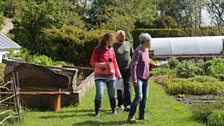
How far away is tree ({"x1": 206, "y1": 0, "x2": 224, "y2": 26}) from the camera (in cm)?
5878

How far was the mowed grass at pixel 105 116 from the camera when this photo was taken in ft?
26.6

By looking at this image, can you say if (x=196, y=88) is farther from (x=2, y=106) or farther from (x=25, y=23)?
(x=25, y=23)

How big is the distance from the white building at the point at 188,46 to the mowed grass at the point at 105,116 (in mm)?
20000

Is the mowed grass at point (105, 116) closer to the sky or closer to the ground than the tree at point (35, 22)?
closer to the ground

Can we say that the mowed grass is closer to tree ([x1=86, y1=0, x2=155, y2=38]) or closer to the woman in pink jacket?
the woman in pink jacket

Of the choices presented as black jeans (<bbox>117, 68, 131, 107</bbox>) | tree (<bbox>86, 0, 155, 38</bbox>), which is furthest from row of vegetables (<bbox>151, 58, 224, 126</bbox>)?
tree (<bbox>86, 0, 155, 38</bbox>)

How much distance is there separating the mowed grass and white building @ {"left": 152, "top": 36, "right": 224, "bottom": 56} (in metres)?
20.0

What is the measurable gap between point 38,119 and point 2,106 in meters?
1.13

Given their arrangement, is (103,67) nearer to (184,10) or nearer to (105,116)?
(105,116)

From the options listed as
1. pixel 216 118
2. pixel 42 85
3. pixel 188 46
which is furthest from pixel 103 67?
pixel 188 46

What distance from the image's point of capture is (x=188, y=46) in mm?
31062

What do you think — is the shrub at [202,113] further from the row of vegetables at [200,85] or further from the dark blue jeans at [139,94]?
the dark blue jeans at [139,94]

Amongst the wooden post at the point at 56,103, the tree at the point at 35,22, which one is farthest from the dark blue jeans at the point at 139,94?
the tree at the point at 35,22

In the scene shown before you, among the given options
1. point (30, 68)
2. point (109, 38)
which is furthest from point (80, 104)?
point (109, 38)
